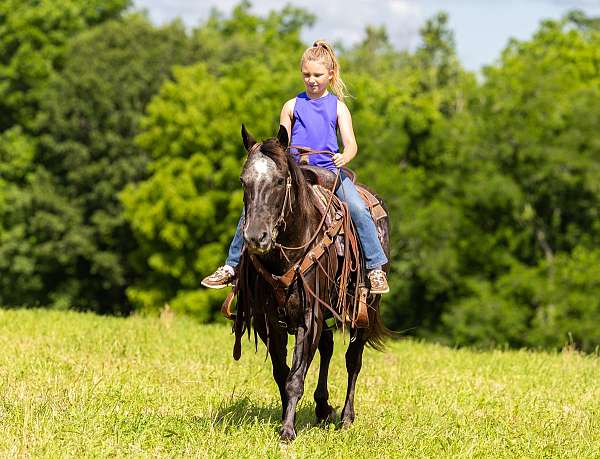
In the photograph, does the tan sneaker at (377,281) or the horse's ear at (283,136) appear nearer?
the horse's ear at (283,136)

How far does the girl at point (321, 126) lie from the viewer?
8125mm

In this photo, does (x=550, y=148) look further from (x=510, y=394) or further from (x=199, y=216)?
(x=510, y=394)

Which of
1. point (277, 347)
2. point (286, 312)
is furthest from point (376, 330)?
point (286, 312)

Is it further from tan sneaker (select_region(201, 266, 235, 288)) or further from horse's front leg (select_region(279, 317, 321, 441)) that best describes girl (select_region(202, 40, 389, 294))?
horse's front leg (select_region(279, 317, 321, 441))

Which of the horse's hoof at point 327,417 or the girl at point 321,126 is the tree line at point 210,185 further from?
the girl at point 321,126

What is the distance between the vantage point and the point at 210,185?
4069 cm

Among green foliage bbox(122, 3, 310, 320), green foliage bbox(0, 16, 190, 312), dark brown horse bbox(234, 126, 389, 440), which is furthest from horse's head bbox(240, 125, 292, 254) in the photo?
green foliage bbox(0, 16, 190, 312)

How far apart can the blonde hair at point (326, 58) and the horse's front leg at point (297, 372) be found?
2.14 meters

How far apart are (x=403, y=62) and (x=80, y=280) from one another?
53539mm

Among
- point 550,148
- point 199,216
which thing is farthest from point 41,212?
point 550,148

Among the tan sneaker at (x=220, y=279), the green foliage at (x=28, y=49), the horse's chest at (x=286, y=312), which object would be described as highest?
the green foliage at (x=28, y=49)

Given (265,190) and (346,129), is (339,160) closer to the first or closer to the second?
(346,129)

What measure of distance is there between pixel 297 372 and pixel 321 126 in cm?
214

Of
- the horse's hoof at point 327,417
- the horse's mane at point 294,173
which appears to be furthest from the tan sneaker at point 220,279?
the horse's hoof at point 327,417
